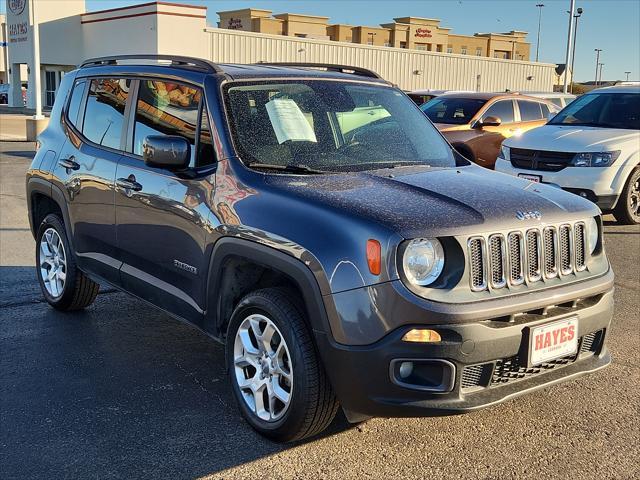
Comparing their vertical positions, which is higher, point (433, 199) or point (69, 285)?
point (433, 199)

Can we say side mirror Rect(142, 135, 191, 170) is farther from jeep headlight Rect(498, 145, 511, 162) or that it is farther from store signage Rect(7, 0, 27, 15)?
store signage Rect(7, 0, 27, 15)

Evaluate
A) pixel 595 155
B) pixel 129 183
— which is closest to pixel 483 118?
pixel 595 155

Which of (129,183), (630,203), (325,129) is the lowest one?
(630,203)

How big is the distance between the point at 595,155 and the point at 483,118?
15.2 ft

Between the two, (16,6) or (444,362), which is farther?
(16,6)

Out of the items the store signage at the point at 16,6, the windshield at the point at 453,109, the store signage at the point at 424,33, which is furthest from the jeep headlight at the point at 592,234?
the store signage at the point at 424,33

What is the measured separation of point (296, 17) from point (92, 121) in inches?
2322

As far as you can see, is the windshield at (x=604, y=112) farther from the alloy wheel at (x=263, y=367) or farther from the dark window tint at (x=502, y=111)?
the alloy wheel at (x=263, y=367)

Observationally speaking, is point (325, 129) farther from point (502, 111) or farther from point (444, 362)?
point (502, 111)

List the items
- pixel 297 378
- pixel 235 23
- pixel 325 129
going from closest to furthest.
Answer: pixel 297 378 → pixel 325 129 → pixel 235 23

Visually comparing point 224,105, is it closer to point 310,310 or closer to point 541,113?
point 310,310

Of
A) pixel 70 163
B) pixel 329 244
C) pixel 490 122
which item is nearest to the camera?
pixel 329 244

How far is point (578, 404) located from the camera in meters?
4.16

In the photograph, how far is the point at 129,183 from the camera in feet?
14.9
